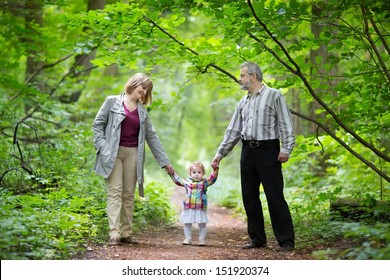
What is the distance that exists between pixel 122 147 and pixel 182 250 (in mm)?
1534

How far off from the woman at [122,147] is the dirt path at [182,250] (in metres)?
0.43

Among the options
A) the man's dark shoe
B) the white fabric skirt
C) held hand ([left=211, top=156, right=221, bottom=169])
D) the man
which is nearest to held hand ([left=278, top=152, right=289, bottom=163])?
the man

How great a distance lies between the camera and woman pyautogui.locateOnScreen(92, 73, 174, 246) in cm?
630

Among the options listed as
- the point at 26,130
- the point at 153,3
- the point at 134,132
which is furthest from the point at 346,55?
the point at 26,130

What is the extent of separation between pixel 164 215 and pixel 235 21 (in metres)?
4.73

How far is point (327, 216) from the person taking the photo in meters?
7.62

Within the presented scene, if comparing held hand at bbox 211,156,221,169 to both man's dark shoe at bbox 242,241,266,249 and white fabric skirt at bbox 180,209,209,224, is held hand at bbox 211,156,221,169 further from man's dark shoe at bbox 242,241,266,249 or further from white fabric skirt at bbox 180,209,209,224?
man's dark shoe at bbox 242,241,266,249

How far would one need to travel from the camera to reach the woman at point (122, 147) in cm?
630

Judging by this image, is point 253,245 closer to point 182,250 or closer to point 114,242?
point 182,250

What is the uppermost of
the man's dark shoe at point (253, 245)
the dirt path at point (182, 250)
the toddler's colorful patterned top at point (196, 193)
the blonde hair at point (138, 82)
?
the blonde hair at point (138, 82)

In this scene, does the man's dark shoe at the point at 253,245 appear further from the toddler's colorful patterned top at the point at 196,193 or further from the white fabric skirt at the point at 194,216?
the toddler's colorful patterned top at the point at 196,193

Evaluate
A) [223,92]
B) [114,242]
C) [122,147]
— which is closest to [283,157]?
[122,147]

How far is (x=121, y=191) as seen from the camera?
6.38m

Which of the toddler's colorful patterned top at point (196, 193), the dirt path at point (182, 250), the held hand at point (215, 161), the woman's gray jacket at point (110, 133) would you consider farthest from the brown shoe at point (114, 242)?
the held hand at point (215, 161)
